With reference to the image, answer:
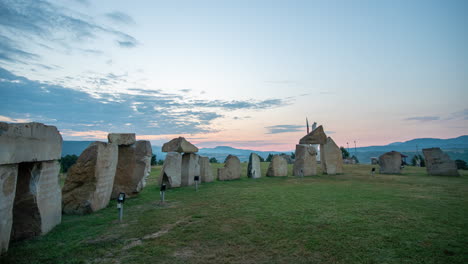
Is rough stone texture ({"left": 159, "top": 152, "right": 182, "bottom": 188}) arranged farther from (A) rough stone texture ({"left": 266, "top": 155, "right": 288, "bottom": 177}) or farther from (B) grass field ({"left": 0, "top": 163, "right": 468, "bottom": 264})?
(A) rough stone texture ({"left": 266, "top": 155, "right": 288, "bottom": 177})

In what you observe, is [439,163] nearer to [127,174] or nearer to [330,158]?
[330,158]

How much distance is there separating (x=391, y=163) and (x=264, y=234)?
15988 mm

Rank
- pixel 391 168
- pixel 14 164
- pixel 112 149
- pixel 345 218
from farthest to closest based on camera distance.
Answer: pixel 391 168
pixel 112 149
pixel 345 218
pixel 14 164

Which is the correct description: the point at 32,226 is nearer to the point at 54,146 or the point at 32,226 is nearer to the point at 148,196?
the point at 54,146

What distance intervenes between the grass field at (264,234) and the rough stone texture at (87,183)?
1.16ft

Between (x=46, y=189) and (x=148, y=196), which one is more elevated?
(x=46, y=189)

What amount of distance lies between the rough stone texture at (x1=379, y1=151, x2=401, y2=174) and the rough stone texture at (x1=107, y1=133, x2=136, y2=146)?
637 inches

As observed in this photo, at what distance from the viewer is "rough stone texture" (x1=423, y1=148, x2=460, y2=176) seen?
15133 mm

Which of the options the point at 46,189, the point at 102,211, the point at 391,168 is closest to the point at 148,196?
the point at 102,211

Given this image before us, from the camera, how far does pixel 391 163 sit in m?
17.3

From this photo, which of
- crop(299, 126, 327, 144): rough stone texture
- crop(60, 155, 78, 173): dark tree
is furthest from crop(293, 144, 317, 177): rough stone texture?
crop(60, 155, 78, 173): dark tree

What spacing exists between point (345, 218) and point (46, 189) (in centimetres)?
624

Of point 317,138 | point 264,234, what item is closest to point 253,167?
point 317,138

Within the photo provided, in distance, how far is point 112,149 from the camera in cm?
754
